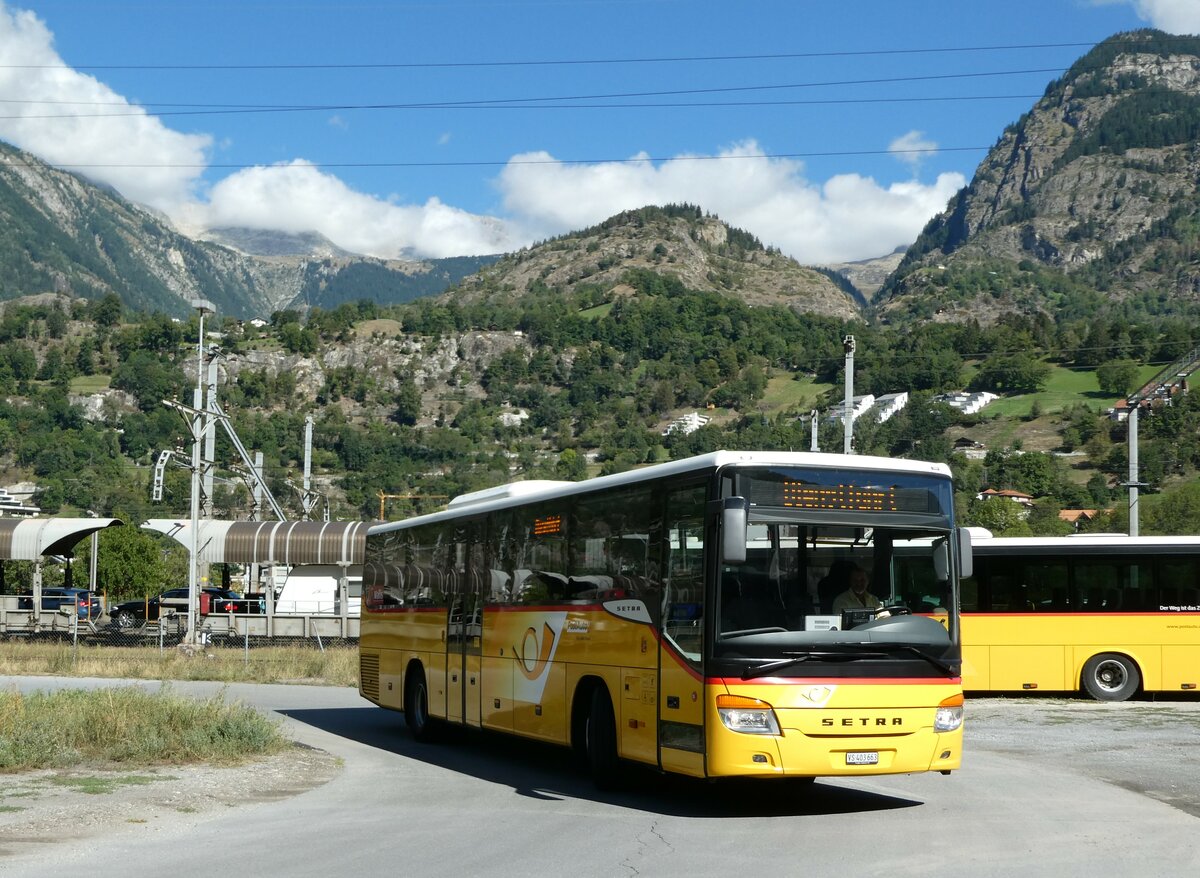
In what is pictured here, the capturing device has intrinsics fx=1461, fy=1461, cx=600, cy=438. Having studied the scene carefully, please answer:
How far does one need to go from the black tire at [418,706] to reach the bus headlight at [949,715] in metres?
7.98

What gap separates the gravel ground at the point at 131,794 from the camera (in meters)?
11.2

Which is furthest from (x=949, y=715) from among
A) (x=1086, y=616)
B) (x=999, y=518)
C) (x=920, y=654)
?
(x=999, y=518)

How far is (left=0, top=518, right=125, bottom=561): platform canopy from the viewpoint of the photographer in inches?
2040

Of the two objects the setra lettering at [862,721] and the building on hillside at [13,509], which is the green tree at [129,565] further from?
the setra lettering at [862,721]

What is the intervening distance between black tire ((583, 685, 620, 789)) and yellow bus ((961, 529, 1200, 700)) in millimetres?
13505

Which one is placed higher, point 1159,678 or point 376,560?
point 376,560

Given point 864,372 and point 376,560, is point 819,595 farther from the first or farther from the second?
point 864,372

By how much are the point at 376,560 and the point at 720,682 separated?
408 inches

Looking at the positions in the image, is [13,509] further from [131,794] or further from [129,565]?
[131,794]

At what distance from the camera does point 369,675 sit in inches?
824

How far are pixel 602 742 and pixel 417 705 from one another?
19.4 ft

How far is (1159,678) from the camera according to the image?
25531mm

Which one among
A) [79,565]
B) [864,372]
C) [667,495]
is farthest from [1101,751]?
[864,372]

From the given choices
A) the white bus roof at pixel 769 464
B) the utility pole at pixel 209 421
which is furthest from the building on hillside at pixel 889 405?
the white bus roof at pixel 769 464
